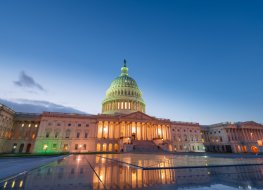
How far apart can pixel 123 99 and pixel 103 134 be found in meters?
28.2

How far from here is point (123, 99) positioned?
85.7 m

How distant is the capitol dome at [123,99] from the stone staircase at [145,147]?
29019 millimetres

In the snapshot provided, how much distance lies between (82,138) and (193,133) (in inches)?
2314

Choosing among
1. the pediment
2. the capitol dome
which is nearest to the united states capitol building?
the pediment

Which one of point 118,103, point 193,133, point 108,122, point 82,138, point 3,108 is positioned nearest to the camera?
point 3,108

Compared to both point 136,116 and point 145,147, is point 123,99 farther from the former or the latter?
point 145,147

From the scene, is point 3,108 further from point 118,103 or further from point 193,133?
point 193,133

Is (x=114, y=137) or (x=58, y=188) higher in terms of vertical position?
(x=114, y=137)

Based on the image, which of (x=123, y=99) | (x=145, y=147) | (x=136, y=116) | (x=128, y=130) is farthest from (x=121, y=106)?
(x=145, y=147)

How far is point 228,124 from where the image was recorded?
3206 inches

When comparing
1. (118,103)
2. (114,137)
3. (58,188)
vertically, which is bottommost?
(58,188)

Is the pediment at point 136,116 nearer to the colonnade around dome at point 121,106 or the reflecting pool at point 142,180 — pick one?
the colonnade around dome at point 121,106

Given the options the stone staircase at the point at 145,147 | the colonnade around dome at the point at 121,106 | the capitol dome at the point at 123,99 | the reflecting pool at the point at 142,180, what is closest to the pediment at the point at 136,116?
the stone staircase at the point at 145,147

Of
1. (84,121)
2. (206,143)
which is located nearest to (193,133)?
(206,143)
